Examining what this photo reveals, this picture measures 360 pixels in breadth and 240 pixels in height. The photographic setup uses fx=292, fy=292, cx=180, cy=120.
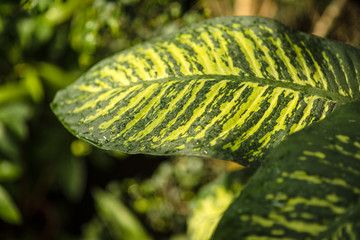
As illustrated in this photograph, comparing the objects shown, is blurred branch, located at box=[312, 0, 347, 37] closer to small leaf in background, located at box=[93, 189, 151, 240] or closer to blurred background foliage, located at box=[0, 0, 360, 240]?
blurred background foliage, located at box=[0, 0, 360, 240]

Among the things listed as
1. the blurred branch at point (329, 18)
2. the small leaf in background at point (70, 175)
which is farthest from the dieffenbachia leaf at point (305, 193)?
the small leaf in background at point (70, 175)

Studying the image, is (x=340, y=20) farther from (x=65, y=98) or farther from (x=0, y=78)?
(x=0, y=78)

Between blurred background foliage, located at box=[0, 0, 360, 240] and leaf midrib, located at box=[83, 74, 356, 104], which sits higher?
leaf midrib, located at box=[83, 74, 356, 104]

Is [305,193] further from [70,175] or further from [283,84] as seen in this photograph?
[70,175]

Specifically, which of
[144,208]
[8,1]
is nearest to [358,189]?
[8,1]

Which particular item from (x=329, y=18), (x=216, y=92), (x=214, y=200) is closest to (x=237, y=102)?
(x=216, y=92)

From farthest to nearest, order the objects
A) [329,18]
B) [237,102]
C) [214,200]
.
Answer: [329,18], [214,200], [237,102]

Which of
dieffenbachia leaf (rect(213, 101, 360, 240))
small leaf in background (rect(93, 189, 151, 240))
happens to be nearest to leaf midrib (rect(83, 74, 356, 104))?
dieffenbachia leaf (rect(213, 101, 360, 240))
